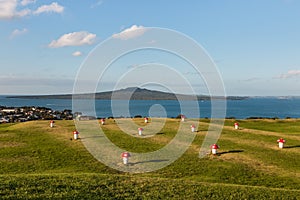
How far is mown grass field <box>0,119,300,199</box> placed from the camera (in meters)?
12.7

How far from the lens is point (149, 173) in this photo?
60.2 feet

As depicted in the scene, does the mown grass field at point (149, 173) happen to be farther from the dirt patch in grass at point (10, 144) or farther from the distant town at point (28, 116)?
the distant town at point (28, 116)

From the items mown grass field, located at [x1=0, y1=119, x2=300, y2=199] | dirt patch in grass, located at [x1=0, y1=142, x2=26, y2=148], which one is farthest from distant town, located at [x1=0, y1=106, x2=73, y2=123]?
dirt patch in grass, located at [x1=0, y1=142, x2=26, y2=148]

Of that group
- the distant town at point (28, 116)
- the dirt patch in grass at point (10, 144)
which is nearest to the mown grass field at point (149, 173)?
the dirt patch in grass at point (10, 144)

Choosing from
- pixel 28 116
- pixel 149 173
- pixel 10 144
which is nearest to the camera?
pixel 149 173

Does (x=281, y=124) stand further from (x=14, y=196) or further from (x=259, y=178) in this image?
(x=14, y=196)

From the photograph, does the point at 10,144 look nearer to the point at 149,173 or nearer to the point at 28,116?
the point at 149,173

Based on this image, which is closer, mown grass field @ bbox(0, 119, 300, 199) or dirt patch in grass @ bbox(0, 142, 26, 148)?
mown grass field @ bbox(0, 119, 300, 199)

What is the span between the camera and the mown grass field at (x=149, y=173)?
500 inches

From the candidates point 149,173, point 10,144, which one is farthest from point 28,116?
point 149,173

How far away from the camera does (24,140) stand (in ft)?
87.5

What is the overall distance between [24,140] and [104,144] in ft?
22.4

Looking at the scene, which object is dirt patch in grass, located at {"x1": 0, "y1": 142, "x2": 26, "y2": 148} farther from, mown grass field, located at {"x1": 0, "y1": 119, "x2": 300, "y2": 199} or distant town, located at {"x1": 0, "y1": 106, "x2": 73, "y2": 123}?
distant town, located at {"x1": 0, "y1": 106, "x2": 73, "y2": 123}

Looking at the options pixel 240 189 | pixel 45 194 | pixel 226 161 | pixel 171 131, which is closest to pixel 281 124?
pixel 171 131
